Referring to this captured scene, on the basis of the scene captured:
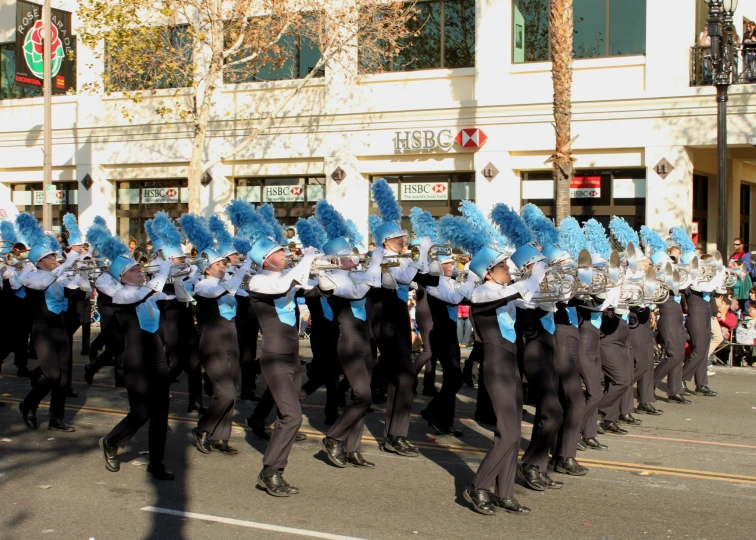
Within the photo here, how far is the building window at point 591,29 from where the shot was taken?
2078 cm

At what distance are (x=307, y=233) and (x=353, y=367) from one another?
1727mm

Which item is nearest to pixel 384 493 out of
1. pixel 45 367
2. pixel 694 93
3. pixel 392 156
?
pixel 45 367

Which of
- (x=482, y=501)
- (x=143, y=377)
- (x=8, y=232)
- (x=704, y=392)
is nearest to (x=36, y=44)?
(x=8, y=232)

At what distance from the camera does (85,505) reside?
723cm

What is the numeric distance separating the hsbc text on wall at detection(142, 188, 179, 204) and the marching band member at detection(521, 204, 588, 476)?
64.7 feet

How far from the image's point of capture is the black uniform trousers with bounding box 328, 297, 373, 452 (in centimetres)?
841

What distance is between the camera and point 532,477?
7.64 meters

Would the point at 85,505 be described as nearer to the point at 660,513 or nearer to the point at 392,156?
the point at 660,513

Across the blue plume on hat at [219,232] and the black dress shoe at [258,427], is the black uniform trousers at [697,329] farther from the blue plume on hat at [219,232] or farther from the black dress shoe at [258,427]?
the blue plume on hat at [219,232]

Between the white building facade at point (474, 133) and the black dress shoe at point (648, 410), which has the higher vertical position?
the white building facade at point (474, 133)

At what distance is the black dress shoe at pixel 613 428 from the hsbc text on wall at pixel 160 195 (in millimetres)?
18906

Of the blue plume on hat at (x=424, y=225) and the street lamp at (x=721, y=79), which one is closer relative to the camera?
the blue plume on hat at (x=424, y=225)

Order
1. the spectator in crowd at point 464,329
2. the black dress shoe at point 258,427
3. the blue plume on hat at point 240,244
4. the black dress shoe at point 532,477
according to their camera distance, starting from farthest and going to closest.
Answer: the spectator in crowd at point 464,329
the blue plume on hat at point 240,244
the black dress shoe at point 258,427
the black dress shoe at point 532,477

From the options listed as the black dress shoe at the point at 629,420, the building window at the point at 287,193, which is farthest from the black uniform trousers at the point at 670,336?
the building window at the point at 287,193
